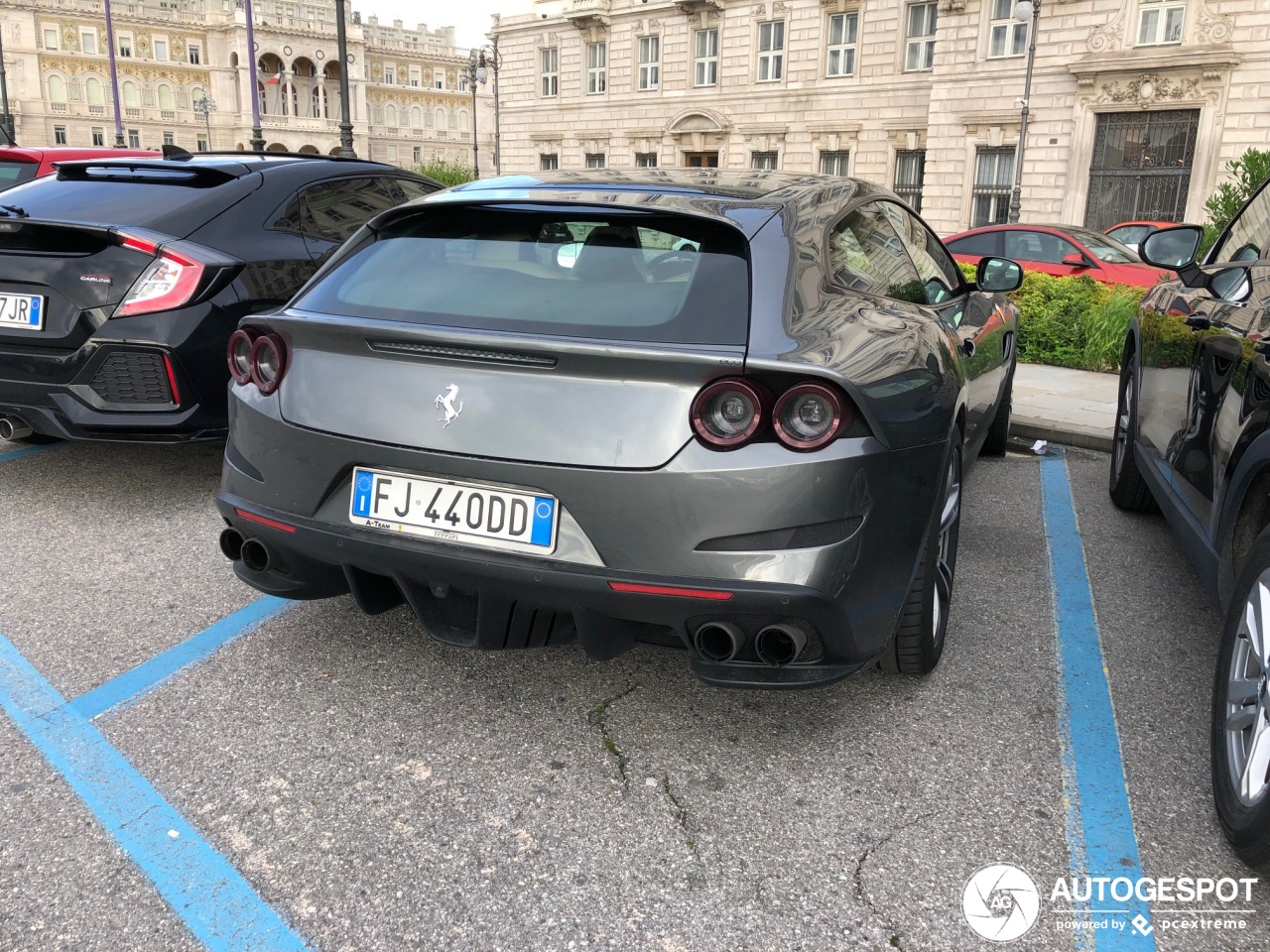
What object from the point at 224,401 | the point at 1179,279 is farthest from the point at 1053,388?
the point at 224,401

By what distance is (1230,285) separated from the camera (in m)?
3.08

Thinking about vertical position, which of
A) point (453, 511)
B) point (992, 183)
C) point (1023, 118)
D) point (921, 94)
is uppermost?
point (921, 94)

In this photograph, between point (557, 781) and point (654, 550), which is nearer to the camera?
point (654, 550)

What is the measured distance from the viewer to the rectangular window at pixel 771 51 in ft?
123

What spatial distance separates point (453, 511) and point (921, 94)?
35.8 meters

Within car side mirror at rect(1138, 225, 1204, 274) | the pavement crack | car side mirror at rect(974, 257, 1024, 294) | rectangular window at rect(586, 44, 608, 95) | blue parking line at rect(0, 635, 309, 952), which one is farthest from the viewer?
rectangular window at rect(586, 44, 608, 95)

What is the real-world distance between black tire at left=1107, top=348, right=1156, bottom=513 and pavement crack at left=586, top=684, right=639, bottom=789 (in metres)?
2.81

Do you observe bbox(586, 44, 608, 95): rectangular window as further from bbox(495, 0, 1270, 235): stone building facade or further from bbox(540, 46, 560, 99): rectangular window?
bbox(540, 46, 560, 99): rectangular window

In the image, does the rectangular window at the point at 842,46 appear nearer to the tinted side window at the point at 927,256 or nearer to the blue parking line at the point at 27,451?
the tinted side window at the point at 927,256

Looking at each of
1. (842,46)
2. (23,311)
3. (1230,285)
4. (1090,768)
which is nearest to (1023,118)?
(842,46)

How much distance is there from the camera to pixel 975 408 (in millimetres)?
3955

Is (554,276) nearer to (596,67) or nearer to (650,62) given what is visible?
(650,62)

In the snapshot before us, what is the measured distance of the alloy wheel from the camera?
6.61 feet

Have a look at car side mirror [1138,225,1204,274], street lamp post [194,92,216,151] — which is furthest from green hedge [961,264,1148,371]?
street lamp post [194,92,216,151]
